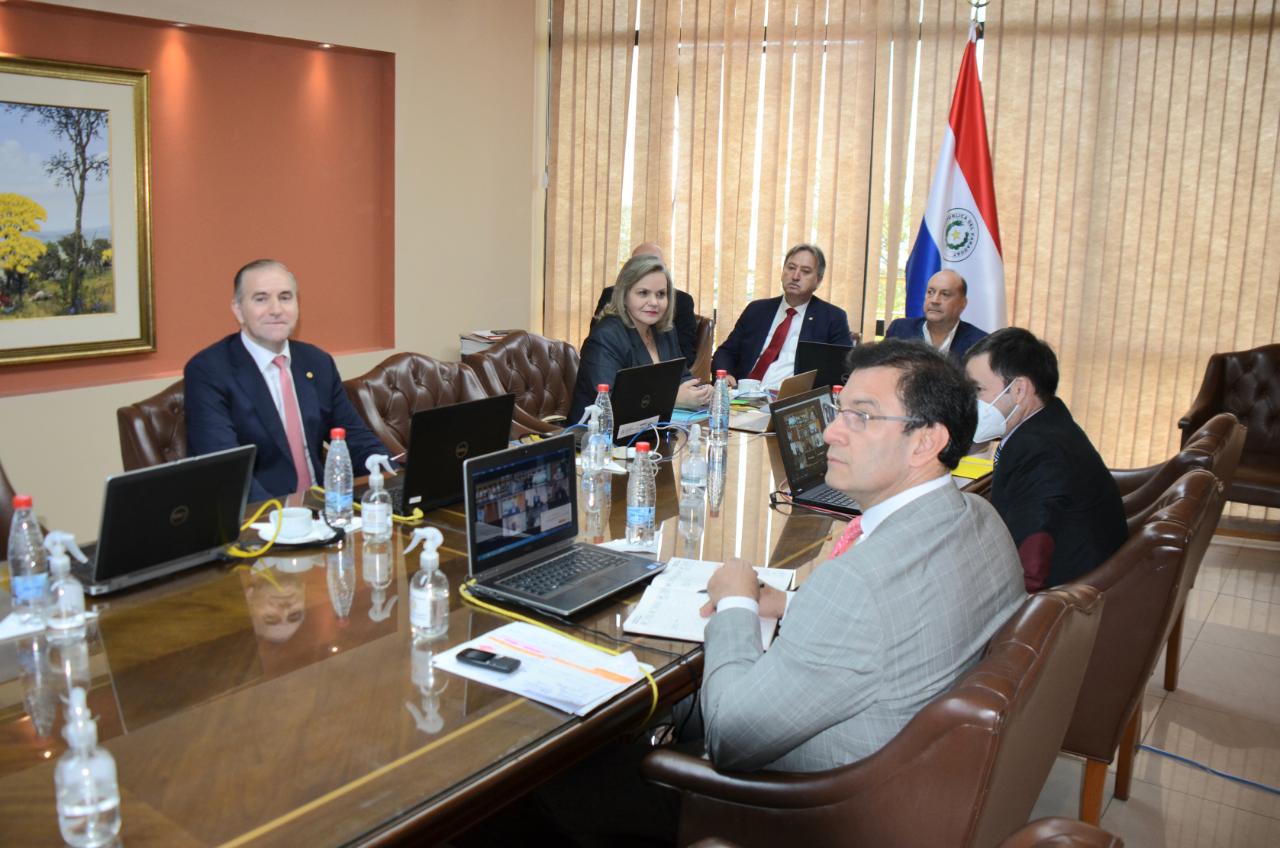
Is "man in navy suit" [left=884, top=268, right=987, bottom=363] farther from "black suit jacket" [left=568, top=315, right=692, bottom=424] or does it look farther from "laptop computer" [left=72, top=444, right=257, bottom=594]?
"laptop computer" [left=72, top=444, right=257, bottom=594]

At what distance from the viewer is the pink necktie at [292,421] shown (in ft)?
11.7

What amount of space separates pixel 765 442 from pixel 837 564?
8.04 feet

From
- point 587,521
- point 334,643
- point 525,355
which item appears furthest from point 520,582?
point 525,355

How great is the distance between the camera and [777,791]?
1.83 meters

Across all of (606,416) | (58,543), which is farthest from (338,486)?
(606,416)

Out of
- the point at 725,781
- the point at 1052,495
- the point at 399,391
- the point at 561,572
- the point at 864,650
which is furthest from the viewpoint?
the point at 399,391

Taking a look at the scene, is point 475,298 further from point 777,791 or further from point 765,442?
point 777,791

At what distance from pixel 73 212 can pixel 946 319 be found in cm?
395

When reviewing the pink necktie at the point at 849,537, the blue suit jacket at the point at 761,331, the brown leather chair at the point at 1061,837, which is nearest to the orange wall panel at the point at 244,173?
the blue suit jacket at the point at 761,331

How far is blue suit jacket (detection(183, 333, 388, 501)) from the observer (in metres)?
3.33

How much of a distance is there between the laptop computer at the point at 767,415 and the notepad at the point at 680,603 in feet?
6.04

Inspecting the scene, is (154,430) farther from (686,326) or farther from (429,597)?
(686,326)

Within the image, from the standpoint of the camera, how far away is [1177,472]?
351 cm

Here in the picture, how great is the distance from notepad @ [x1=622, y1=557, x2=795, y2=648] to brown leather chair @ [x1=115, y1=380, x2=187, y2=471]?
5.75 ft
